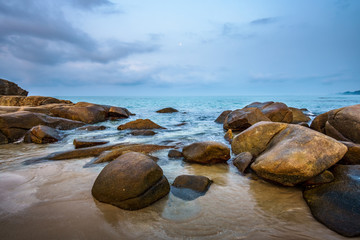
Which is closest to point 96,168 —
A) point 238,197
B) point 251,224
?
point 238,197

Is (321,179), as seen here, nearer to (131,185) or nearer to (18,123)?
(131,185)

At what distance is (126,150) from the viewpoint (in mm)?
5160

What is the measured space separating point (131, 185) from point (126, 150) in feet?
8.37

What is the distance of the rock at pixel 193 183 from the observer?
130 inches

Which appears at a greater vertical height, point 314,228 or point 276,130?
point 276,130

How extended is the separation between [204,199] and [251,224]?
783mm

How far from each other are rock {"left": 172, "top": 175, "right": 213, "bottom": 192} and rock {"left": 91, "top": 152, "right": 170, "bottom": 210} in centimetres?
36

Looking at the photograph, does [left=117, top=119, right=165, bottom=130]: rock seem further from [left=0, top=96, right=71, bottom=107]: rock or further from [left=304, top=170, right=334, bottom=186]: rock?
[left=0, top=96, right=71, bottom=107]: rock

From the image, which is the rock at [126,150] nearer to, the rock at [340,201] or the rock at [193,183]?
the rock at [193,183]

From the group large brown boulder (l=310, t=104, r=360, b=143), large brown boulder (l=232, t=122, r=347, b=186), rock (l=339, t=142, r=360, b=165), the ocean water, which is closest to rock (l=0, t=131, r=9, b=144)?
the ocean water

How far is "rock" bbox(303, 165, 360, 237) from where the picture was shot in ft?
7.47

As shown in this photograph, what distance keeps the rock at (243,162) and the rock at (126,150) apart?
2409 millimetres

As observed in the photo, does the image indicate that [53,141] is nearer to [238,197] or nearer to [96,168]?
[96,168]

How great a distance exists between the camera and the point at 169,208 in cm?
274
